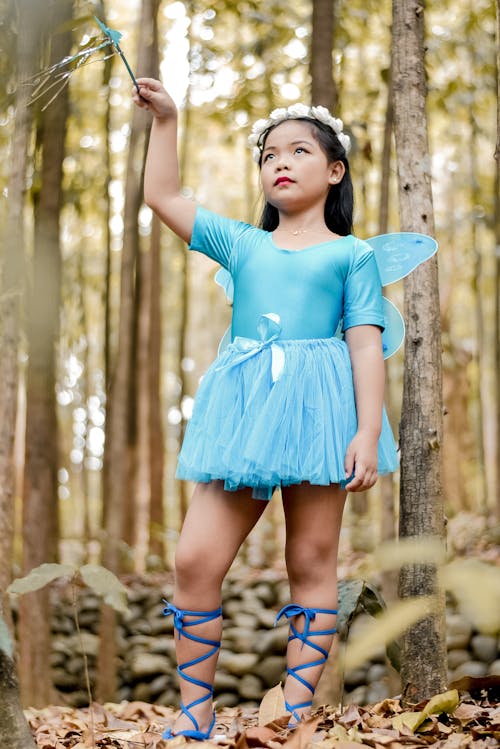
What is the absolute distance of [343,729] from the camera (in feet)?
5.87

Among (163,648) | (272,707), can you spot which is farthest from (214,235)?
(163,648)

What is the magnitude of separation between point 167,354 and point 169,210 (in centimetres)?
1583

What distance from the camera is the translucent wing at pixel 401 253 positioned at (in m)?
2.25

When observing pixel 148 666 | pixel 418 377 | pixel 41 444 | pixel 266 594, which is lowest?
pixel 148 666

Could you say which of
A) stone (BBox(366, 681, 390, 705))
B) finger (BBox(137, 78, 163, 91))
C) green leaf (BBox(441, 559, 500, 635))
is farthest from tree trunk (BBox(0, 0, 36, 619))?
stone (BBox(366, 681, 390, 705))

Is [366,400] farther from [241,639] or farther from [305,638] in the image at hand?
[241,639]

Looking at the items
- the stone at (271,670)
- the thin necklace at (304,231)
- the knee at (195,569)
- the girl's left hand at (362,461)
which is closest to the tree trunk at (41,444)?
the stone at (271,670)

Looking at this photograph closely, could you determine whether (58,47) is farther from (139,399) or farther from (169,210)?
(139,399)

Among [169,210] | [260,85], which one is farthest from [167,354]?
[169,210]

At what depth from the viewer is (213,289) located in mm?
11398

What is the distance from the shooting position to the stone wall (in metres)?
4.72

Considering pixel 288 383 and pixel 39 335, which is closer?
pixel 288 383

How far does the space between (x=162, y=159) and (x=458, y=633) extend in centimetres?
370

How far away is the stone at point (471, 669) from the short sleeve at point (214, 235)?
3176mm
